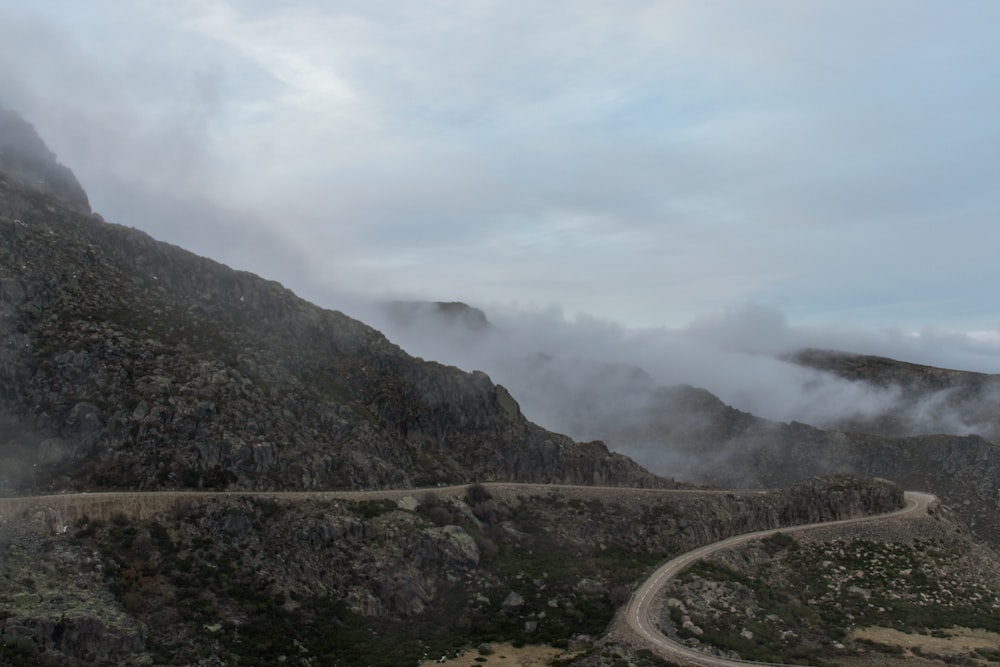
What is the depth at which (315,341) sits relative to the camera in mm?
86938

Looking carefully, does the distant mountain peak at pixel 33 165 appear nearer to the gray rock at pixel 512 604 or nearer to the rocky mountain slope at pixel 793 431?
the gray rock at pixel 512 604

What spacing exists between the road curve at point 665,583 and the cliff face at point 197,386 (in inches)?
666

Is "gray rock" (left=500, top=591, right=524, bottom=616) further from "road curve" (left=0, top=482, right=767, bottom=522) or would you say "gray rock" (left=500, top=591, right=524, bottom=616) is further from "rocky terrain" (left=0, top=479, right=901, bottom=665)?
"road curve" (left=0, top=482, right=767, bottom=522)

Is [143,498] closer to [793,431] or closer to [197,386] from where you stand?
[197,386]

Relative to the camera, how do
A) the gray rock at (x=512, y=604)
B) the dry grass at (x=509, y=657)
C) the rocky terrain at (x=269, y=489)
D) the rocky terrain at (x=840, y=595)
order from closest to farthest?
the rocky terrain at (x=269, y=489), the dry grass at (x=509, y=657), the rocky terrain at (x=840, y=595), the gray rock at (x=512, y=604)

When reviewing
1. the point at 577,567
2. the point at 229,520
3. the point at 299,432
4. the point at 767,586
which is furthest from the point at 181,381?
the point at 767,586

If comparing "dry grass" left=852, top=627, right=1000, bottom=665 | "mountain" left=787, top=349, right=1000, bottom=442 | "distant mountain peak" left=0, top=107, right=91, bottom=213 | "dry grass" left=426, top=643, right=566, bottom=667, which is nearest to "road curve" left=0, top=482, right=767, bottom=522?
"dry grass" left=426, top=643, right=566, bottom=667

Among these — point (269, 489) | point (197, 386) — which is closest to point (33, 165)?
point (197, 386)

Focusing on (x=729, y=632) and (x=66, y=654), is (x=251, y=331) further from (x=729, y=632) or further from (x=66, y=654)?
(x=729, y=632)

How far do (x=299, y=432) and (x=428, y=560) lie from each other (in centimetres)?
1928

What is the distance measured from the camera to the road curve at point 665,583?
50806mm

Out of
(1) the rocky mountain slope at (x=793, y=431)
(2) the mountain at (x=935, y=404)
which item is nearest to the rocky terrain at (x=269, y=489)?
(1) the rocky mountain slope at (x=793, y=431)

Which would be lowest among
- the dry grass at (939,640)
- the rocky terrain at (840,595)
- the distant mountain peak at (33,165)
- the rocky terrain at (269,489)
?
the dry grass at (939,640)

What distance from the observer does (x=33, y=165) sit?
87.8 m
